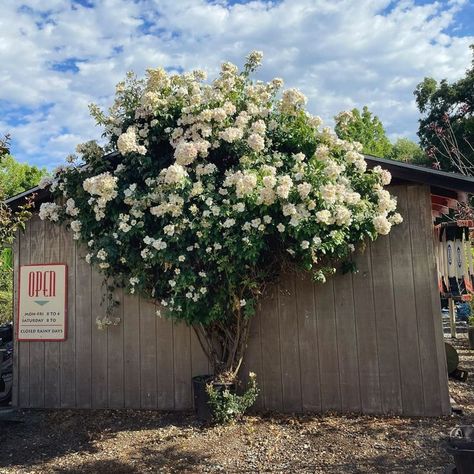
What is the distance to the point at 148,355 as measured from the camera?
579 centimetres

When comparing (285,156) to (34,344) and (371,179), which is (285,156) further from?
(34,344)

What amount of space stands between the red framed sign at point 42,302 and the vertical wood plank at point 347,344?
3.36 m

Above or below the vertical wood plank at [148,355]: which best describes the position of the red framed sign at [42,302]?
above

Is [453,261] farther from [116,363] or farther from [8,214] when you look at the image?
[8,214]

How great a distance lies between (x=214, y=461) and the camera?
4066 mm

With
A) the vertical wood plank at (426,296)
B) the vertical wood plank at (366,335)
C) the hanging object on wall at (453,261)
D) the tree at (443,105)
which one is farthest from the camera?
the tree at (443,105)

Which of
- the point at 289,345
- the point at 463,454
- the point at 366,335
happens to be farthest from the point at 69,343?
the point at 463,454

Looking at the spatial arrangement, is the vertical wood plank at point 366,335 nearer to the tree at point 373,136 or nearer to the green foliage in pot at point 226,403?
the green foliage in pot at point 226,403

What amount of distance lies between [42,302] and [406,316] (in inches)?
173

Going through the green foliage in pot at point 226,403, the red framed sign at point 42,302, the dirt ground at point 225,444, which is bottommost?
the dirt ground at point 225,444

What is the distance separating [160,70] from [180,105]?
43 cm

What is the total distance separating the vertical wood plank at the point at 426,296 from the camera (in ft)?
16.7

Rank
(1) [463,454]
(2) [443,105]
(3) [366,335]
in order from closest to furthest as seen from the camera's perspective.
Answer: (1) [463,454], (3) [366,335], (2) [443,105]

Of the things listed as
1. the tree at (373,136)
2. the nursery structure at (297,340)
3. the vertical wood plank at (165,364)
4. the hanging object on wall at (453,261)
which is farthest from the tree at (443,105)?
the vertical wood plank at (165,364)
